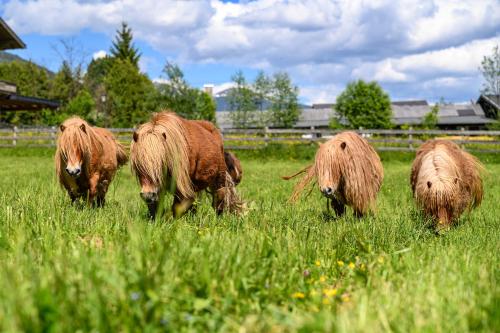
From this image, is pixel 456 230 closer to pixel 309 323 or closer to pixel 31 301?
pixel 309 323

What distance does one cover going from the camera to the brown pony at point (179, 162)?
5.43 meters

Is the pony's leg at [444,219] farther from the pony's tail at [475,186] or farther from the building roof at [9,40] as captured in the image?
the building roof at [9,40]

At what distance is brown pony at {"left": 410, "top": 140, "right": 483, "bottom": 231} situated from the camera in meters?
6.52

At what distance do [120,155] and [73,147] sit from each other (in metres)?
2.10

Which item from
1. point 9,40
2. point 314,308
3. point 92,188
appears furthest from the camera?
point 9,40

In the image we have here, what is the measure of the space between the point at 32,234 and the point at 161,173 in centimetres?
184

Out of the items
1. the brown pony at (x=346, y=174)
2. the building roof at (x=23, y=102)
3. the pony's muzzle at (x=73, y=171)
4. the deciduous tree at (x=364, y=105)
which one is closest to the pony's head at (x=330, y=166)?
the brown pony at (x=346, y=174)

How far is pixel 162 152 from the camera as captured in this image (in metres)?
5.48

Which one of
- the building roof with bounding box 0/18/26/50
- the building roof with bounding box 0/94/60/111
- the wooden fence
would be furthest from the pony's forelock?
the building roof with bounding box 0/94/60/111

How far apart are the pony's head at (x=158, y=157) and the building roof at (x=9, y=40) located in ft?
96.1

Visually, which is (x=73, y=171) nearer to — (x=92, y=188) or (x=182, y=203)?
(x=92, y=188)

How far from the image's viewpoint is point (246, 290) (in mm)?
2730

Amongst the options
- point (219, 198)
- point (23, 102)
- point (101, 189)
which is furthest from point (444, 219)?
point (23, 102)

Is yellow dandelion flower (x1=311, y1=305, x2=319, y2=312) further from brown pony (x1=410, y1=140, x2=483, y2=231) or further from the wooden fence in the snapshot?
the wooden fence
